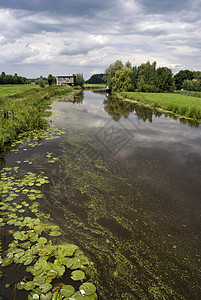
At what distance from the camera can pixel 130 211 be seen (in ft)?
14.3

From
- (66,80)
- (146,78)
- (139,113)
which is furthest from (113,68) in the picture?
(139,113)

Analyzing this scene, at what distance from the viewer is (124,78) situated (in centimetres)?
5222

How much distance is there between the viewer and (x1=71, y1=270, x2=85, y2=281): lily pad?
2.73m

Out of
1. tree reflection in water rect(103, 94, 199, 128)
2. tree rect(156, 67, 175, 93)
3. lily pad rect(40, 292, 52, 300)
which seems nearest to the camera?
lily pad rect(40, 292, 52, 300)

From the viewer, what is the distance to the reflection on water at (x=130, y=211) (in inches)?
112

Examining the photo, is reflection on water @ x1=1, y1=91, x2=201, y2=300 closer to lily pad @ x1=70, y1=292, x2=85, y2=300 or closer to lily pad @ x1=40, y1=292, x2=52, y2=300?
lily pad @ x1=70, y1=292, x2=85, y2=300

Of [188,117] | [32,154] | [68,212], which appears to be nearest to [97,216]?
[68,212]

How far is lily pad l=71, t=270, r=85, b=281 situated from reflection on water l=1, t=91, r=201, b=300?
24cm

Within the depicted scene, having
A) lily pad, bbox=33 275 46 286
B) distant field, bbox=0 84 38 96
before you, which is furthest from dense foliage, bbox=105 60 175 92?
lily pad, bbox=33 275 46 286

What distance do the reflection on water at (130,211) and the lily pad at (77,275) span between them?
0.78 feet

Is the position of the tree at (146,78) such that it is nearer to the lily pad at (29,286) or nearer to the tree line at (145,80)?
the tree line at (145,80)

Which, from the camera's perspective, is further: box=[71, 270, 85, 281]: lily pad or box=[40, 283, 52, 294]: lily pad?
box=[71, 270, 85, 281]: lily pad

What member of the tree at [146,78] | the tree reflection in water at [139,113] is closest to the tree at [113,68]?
the tree at [146,78]

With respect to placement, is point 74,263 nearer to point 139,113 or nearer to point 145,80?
point 139,113
